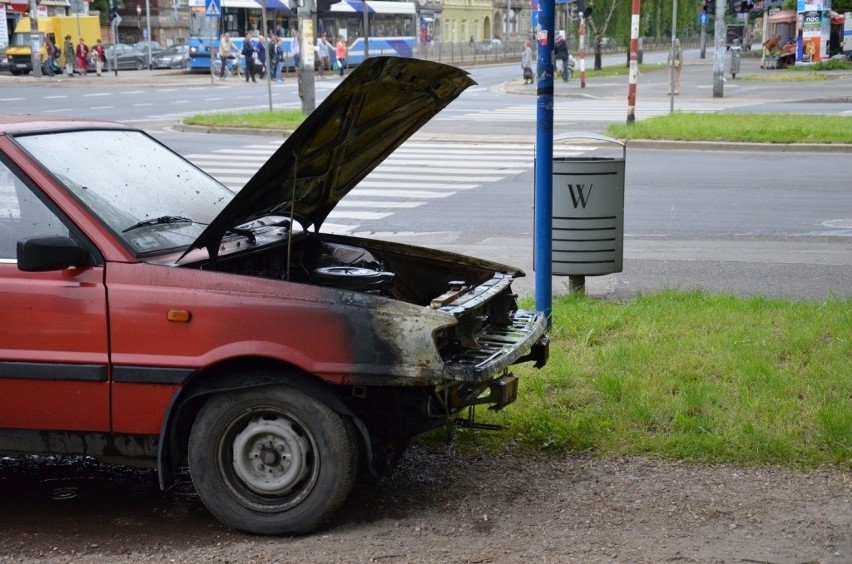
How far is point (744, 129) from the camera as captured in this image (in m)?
22.6

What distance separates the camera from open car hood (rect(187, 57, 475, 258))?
186 inches

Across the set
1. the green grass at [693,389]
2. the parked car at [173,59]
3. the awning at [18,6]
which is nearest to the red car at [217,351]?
the green grass at [693,389]

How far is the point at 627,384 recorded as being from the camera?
6410 millimetres

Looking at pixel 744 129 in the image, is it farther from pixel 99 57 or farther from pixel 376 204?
pixel 99 57

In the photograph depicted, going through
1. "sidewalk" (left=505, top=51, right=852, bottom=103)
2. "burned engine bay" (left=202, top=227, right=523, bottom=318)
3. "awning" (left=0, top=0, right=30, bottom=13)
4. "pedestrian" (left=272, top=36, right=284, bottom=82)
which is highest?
"awning" (left=0, top=0, right=30, bottom=13)

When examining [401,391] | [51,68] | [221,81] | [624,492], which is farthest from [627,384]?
[51,68]

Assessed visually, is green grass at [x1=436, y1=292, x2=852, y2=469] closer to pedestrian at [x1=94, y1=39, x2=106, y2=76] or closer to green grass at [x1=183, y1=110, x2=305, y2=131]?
green grass at [x1=183, y1=110, x2=305, y2=131]

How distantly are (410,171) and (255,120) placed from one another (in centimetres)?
867

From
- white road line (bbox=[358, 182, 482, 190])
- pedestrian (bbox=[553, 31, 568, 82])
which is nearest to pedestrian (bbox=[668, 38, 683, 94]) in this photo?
pedestrian (bbox=[553, 31, 568, 82])

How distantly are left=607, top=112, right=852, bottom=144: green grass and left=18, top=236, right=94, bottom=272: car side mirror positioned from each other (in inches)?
741

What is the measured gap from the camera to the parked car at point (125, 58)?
210 feet

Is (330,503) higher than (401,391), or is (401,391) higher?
(401,391)

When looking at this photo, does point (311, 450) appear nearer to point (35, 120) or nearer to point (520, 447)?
point (520, 447)

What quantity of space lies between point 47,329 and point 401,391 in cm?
145
